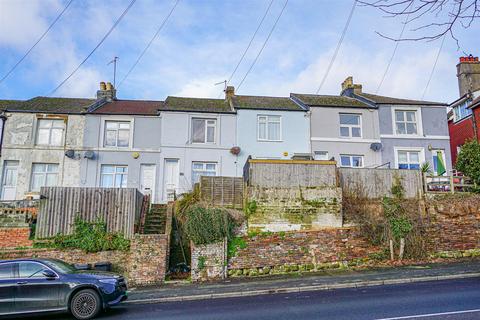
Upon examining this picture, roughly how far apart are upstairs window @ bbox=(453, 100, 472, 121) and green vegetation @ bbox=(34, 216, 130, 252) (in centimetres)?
2576

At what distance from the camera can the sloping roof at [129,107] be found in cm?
2530

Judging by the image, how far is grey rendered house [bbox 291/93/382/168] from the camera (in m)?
25.3

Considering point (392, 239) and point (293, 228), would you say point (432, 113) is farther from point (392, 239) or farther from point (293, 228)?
point (293, 228)

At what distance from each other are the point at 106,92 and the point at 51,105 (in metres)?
3.80

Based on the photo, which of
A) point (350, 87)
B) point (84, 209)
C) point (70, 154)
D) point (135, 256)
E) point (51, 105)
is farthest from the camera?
point (350, 87)

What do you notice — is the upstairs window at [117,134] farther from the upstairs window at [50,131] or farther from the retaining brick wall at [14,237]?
the retaining brick wall at [14,237]

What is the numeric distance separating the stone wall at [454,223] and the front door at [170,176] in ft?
45.5

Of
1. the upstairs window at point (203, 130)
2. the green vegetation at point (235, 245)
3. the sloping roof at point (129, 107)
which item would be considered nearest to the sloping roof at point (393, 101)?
the upstairs window at point (203, 130)

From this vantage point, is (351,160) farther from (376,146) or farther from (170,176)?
(170,176)

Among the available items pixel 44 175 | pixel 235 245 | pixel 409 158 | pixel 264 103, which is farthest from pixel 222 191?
pixel 409 158

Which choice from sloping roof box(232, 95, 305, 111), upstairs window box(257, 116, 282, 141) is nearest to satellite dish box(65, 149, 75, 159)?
sloping roof box(232, 95, 305, 111)

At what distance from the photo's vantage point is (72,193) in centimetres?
1770

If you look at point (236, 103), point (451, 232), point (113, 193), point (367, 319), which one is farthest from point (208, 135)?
point (367, 319)

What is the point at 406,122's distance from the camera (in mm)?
26250
